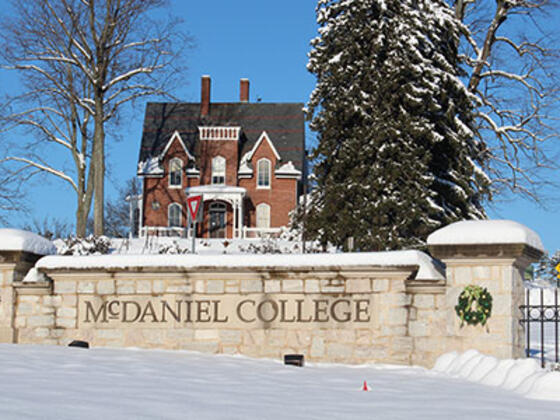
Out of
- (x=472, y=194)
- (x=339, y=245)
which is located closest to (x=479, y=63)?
(x=472, y=194)

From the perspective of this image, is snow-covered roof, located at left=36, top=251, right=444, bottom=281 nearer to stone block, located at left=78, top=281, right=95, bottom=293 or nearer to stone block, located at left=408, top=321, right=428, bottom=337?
stone block, located at left=78, top=281, right=95, bottom=293

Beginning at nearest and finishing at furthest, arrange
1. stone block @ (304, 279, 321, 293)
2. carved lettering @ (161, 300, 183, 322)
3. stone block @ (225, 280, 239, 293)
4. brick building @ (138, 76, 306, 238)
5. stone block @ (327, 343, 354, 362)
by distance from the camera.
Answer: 1. stone block @ (327, 343, 354, 362)
2. stone block @ (304, 279, 321, 293)
3. stone block @ (225, 280, 239, 293)
4. carved lettering @ (161, 300, 183, 322)
5. brick building @ (138, 76, 306, 238)

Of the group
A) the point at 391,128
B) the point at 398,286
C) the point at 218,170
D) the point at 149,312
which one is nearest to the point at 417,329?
the point at 398,286

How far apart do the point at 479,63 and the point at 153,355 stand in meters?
17.6

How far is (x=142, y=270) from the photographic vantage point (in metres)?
10.3

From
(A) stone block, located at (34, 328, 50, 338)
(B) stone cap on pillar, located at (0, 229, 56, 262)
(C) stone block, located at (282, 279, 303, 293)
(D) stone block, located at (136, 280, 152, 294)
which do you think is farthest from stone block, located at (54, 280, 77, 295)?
(C) stone block, located at (282, 279, 303, 293)

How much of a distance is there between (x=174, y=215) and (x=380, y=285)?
30.0 m

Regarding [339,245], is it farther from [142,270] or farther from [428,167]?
[142,270]

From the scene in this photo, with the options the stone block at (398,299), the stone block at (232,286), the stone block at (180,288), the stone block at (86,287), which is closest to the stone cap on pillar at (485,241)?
the stone block at (398,299)

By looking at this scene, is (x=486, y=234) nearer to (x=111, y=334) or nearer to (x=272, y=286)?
(x=272, y=286)

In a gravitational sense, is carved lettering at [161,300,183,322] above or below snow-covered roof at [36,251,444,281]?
below

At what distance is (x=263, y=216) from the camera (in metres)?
38.9

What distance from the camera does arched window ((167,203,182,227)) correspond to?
3866cm

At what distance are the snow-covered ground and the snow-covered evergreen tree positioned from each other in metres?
10.3
